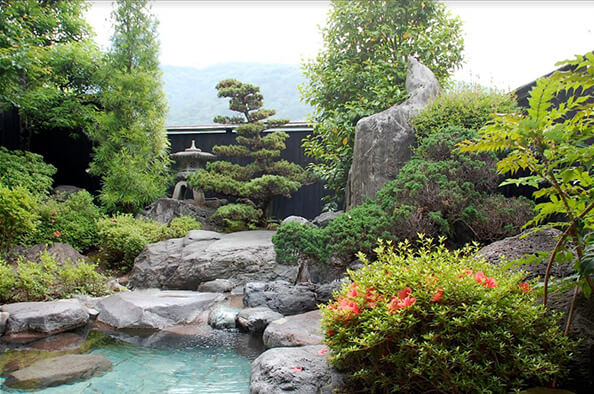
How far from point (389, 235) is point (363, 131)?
2.06 m

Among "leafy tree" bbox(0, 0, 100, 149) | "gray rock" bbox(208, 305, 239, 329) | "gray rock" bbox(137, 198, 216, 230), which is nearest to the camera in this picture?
"gray rock" bbox(208, 305, 239, 329)

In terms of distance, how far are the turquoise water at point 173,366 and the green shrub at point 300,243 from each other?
40.6 inches

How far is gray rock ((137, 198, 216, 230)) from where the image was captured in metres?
8.54

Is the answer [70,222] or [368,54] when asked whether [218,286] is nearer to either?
[70,222]

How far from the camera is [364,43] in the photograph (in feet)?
24.5

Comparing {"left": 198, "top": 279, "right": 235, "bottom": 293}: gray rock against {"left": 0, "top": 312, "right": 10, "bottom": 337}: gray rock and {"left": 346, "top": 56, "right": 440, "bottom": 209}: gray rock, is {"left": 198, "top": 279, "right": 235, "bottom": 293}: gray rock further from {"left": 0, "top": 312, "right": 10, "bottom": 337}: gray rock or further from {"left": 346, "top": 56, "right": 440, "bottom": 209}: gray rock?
{"left": 0, "top": 312, "right": 10, "bottom": 337}: gray rock

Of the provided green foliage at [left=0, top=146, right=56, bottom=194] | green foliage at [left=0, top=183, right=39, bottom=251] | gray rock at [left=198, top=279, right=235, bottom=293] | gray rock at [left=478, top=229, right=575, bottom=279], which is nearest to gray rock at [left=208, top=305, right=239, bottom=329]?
gray rock at [left=198, top=279, right=235, bottom=293]

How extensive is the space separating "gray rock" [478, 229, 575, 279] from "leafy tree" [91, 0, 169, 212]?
7404 mm

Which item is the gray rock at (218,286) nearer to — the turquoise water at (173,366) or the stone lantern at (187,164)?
the turquoise water at (173,366)

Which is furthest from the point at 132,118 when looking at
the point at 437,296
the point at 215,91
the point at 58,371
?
the point at 215,91

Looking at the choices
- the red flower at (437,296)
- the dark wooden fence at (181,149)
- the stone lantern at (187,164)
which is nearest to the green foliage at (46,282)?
the stone lantern at (187,164)

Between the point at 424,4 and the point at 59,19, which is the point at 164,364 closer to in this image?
the point at 424,4

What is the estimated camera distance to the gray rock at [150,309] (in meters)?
4.75

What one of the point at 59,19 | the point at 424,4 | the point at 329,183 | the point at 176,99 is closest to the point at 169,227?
the point at 329,183
